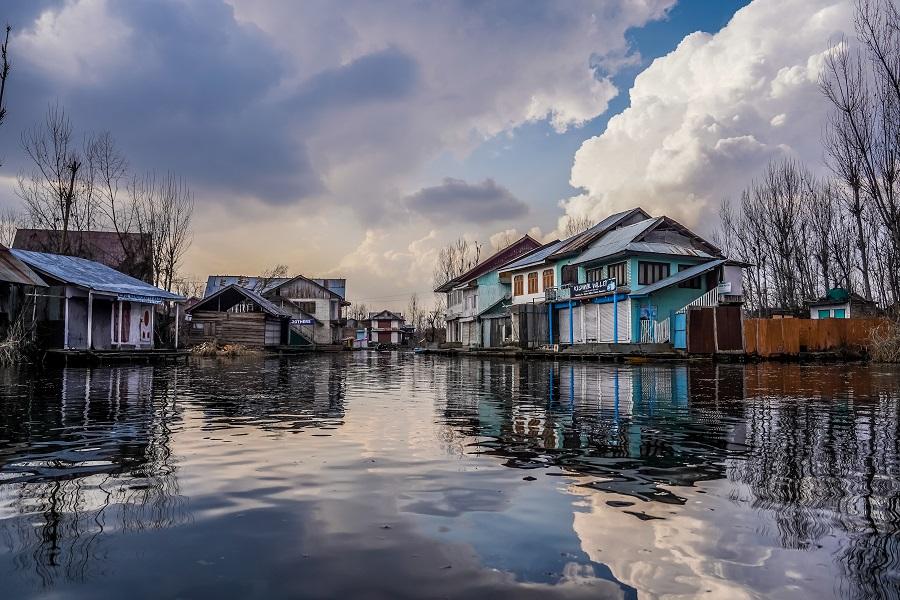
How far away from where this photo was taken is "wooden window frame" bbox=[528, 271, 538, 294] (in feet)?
141

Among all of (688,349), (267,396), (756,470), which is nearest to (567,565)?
(756,470)

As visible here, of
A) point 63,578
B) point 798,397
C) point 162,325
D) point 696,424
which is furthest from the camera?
point 162,325

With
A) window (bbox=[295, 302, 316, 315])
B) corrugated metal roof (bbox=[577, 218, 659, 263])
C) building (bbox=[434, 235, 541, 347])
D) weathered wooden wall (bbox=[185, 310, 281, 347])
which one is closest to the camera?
corrugated metal roof (bbox=[577, 218, 659, 263])

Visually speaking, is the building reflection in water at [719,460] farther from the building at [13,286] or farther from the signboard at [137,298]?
the signboard at [137,298]

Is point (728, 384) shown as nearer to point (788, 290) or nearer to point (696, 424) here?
point (696, 424)

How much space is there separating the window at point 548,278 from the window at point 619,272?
5.40m

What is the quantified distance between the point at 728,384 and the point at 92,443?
42.9ft

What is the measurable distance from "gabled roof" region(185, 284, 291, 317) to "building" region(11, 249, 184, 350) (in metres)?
Answer: 13.2

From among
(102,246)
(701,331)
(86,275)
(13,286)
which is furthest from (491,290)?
(13,286)

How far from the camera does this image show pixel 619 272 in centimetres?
3484

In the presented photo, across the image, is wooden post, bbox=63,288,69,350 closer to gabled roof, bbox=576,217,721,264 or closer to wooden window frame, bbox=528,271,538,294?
gabled roof, bbox=576,217,721,264

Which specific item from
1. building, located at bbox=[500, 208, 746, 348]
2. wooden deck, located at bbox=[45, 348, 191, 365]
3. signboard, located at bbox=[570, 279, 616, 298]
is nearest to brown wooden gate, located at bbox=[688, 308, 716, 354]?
building, located at bbox=[500, 208, 746, 348]

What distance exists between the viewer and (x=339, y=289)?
70312 millimetres

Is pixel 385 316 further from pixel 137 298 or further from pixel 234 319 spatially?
pixel 137 298
